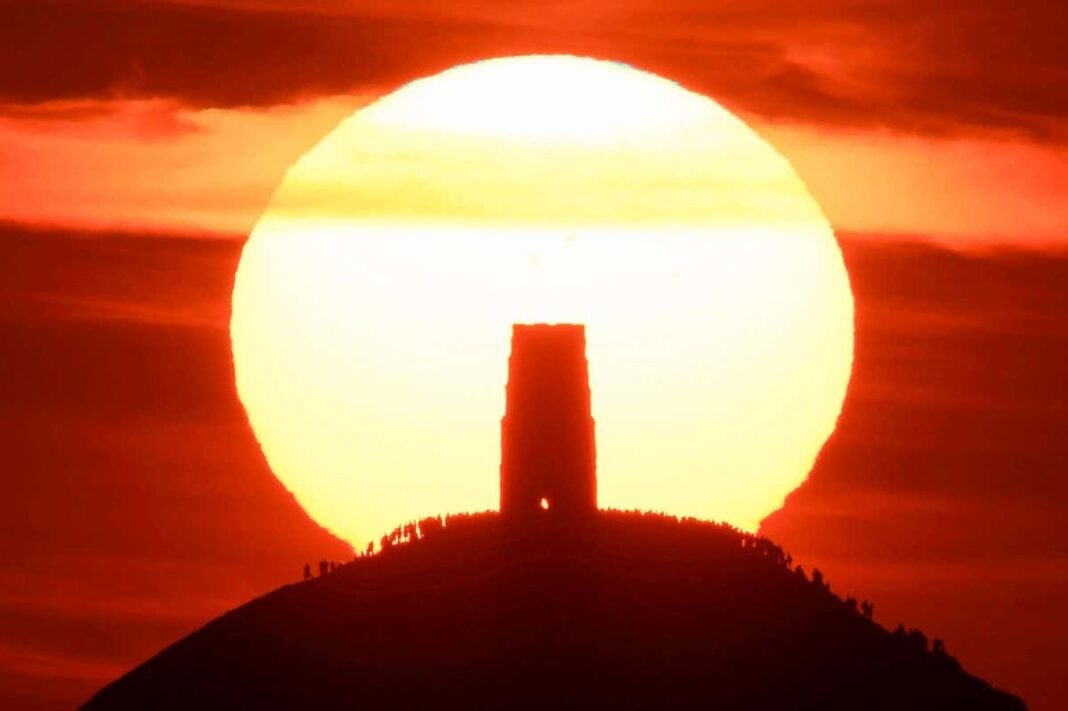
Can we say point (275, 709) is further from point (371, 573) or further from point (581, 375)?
point (581, 375)

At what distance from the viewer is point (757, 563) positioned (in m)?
113

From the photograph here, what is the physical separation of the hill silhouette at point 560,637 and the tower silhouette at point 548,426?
753 mm

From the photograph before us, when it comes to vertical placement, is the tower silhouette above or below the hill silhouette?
above

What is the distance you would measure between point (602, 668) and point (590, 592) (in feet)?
8.77

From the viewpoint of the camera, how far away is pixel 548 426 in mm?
111812

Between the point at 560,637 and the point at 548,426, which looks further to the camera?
the point at 548,426

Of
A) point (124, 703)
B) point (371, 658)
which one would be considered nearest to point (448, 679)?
point (371, 658)

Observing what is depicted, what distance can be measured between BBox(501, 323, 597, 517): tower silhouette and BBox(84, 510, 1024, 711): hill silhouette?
0.75m

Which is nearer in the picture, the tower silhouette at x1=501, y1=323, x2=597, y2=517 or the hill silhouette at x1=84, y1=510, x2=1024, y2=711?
the hill silhouette at x1=84, y1=510, x2=1024, y2=711

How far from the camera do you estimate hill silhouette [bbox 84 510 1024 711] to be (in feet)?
359

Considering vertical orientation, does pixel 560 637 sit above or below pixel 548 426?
below

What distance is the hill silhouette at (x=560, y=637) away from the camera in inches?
4311

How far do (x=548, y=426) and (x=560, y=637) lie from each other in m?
6.50

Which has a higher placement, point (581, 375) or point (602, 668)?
point (581, 375)
